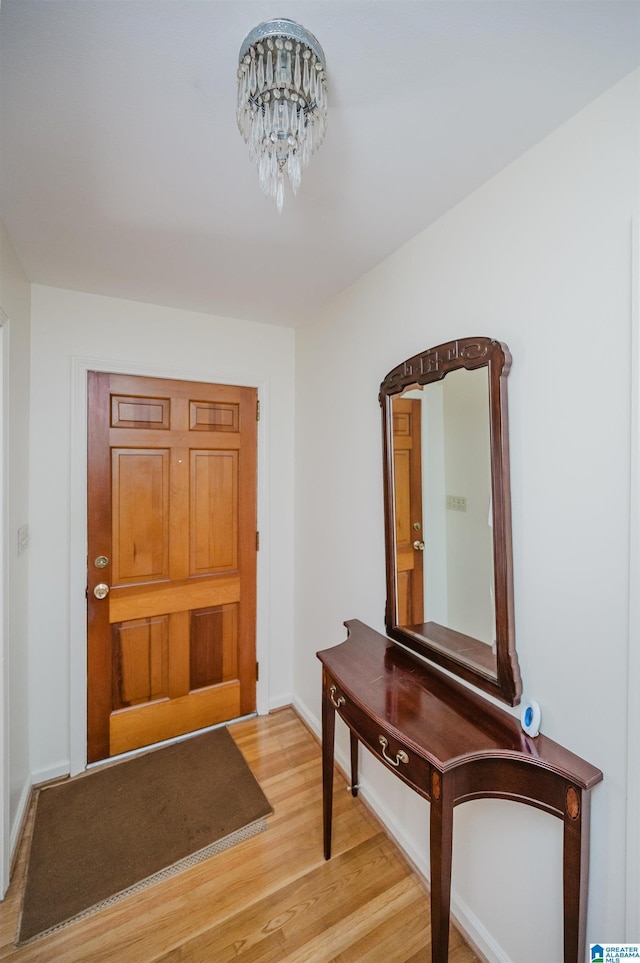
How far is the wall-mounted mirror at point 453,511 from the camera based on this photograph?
4.02 ft

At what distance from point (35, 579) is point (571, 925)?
2.36 m

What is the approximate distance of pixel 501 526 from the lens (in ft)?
4.02

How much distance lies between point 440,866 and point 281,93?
1871 millimetres

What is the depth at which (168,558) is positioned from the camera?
2.34 metres

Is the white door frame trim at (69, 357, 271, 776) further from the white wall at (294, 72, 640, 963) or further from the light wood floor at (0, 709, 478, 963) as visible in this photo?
the white wall at (294, 72, 640, 963)

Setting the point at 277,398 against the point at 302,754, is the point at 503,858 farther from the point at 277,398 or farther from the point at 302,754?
the point at 277,398

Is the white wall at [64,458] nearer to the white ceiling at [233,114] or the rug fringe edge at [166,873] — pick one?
the white ceiling at [233,114]

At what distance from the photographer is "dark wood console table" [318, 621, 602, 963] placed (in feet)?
3.24

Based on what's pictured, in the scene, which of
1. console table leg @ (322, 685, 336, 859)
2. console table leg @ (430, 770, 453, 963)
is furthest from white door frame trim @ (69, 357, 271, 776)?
console table leg @ (430, 770, 453, 963)

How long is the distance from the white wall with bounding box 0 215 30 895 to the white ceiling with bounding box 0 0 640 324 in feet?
0.78

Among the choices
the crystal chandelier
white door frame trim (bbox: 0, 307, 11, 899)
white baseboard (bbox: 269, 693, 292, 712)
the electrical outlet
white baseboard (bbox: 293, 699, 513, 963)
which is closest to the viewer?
the crystal chandelier

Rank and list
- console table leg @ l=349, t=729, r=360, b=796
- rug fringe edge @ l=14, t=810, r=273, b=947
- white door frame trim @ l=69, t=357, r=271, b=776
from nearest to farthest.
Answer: rug fringe edge @ l=14, t=810, r=273, b=947 < console table leg @ l=349, t=729, r=360, b=796 < white door frame trim @ l=69, t=357, r=271, b=776

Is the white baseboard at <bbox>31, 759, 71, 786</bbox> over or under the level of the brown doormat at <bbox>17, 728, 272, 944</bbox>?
over

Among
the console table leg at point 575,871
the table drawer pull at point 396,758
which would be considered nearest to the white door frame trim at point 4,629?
the table drawer pull at point 396,758
